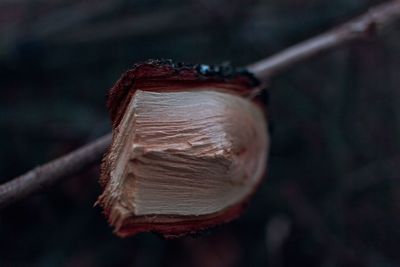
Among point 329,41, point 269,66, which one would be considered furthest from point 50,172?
point 329,41

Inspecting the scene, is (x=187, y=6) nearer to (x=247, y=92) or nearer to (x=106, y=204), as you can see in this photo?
(x=247, y=92)

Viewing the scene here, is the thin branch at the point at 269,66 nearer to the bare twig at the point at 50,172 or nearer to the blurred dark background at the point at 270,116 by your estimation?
the bare twig at the point at 50,172

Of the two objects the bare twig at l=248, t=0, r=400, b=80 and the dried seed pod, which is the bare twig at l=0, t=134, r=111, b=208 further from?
the bare twig at l=248, t=0, r=400, b=80

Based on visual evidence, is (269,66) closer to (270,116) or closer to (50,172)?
(270,116)

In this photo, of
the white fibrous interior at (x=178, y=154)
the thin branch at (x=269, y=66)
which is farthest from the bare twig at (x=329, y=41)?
the white fibrous interior at (x=178, y=154)

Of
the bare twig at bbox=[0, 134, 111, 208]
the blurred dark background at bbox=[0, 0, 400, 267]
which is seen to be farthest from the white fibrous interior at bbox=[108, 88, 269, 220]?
the blurred dark background at bbox=[0, 0, 400, 267]

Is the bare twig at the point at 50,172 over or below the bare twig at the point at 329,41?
below

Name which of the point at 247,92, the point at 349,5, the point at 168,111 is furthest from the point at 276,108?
the point at 168,111
